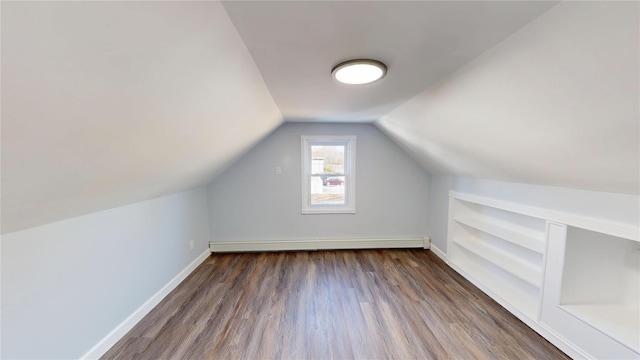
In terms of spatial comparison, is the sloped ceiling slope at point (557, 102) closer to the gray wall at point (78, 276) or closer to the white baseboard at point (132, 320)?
the gray wall at point (78, 276)

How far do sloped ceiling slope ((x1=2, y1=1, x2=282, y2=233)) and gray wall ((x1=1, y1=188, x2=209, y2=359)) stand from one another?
0.51 feet

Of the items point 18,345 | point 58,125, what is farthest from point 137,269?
point 58,125

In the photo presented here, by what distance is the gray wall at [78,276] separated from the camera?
1290 millimetres

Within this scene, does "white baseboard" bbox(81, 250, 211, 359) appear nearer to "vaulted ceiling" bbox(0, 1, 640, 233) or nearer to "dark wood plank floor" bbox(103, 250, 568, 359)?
"dark wood plank floor" bbox(103, 250, 568, 359)

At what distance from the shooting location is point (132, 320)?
6.70ft

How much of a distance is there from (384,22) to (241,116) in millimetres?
1364

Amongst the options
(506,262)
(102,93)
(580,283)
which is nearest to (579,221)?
(580,283)

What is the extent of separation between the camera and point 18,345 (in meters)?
1.29

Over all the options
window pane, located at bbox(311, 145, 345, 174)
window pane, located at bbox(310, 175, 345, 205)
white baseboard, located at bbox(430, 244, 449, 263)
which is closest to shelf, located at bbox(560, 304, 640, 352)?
white baseboard, located at bbox(430, 244, 449, 263)

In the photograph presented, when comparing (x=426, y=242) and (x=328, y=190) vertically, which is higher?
(x=328, y=190)

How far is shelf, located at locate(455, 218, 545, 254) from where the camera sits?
2084 mm

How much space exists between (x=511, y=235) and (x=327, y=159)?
2.46 metres

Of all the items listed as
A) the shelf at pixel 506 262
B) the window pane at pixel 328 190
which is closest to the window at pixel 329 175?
the window pane at pixel 328 190

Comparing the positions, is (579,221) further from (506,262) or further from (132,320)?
(132,320)
